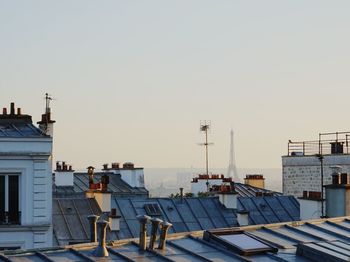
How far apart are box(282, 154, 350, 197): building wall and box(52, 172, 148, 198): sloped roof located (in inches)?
425

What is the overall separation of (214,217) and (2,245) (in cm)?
1366

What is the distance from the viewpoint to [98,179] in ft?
207

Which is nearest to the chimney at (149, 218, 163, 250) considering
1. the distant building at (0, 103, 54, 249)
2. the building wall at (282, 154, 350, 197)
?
the distant building at (0, 103, 54, 249)

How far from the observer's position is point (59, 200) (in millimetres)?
41469

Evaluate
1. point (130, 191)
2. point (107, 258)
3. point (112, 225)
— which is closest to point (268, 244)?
point (107, 258)

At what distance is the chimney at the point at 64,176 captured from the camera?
57.8 metres

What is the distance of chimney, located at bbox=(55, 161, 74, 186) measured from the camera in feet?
189

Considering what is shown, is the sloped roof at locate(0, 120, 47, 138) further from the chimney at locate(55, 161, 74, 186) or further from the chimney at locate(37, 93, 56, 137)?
the chimney at locate(55, 161, 74, 186)

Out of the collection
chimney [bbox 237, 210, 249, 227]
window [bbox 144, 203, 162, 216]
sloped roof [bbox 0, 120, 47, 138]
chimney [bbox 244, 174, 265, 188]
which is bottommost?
chimney [bbox 237, 210, 249, 227]

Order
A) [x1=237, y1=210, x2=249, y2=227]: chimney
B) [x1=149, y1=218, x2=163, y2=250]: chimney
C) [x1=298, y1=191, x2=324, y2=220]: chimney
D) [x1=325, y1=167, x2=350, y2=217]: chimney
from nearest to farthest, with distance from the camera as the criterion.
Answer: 1. [x1=149, y1=218, x2=163, y2=250]: chimney
2. [x1=325, y1=167, x2=350, y2=217]: chimney
3. [x1=298, y1=191, x2=324, y2=220]: chimney
4. [x1=237, y1=210, x2=249, y2=227]: chimney

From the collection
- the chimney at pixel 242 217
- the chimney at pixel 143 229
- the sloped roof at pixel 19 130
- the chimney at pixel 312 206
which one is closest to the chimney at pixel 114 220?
the sloped roof at pixel 19 130

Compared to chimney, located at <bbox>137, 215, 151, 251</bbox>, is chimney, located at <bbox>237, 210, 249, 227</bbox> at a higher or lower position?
lower

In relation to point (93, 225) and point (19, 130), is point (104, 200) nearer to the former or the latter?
point (19, 130)

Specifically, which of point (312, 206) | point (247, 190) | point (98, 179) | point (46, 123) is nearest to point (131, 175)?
point (98, 179)
